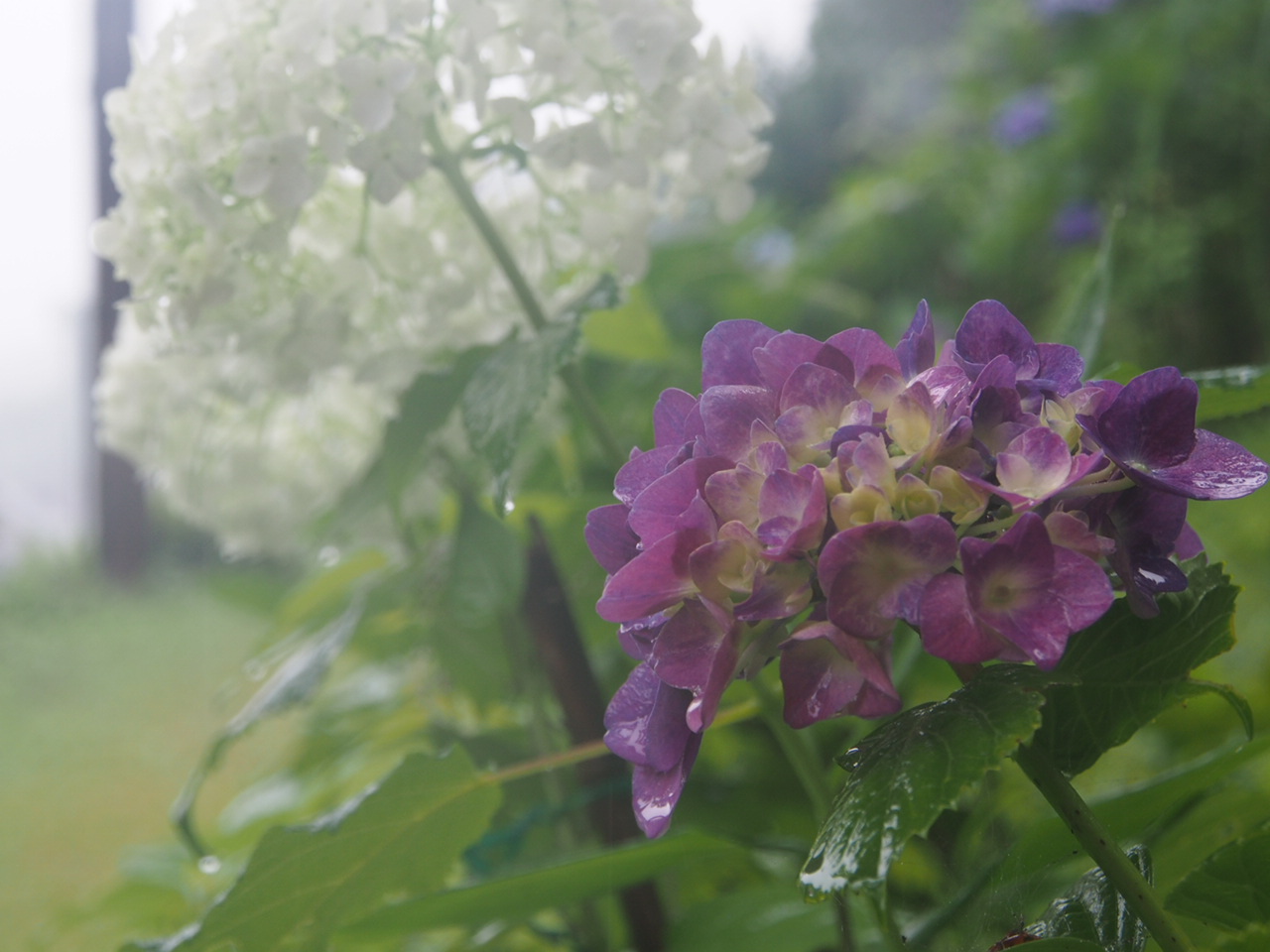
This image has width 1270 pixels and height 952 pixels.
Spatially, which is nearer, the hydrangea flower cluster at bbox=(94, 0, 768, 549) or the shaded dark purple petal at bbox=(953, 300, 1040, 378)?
the shaded dark purple petal at bbox=(953, 300, 1040, 378)

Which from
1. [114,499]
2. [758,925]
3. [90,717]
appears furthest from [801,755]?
[114,499]

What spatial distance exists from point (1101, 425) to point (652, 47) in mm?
244

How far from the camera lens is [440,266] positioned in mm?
436

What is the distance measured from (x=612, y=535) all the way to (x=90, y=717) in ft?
3.70

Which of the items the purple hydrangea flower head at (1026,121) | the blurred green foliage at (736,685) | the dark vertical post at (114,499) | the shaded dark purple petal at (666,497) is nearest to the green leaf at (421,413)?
the blurred green foliage at (736,685)

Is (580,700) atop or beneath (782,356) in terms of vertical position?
beneath

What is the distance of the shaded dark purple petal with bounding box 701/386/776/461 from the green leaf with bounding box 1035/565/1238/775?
3.4 inches

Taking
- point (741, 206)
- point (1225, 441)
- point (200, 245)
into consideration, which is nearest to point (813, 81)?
point (741, 206)

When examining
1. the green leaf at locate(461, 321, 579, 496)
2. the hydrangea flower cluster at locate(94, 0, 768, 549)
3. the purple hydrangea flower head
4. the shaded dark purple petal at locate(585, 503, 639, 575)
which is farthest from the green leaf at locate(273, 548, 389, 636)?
the purple hydrangea flower head

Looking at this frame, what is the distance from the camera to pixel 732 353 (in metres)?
0.22

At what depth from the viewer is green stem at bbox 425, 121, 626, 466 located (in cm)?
40

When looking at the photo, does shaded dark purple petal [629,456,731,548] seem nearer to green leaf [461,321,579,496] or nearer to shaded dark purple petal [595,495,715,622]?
shaded dark purple petal [595,495,715,622]

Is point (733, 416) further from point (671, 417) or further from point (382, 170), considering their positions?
point (382, 170)

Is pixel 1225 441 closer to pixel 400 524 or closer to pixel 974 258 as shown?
pixel 400 524
